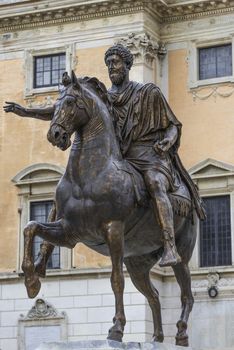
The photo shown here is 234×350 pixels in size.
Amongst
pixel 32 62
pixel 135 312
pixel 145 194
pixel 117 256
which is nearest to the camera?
pixel 117 256

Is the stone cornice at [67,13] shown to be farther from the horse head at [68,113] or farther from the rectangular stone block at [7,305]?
the horse head at [68,113]

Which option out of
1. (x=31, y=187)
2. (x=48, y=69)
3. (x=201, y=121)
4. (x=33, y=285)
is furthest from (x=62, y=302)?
(x=33, y=285)

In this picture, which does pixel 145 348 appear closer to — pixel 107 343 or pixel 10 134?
pixel 107 343

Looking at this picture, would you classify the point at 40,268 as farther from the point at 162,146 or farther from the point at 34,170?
the point at 34,170

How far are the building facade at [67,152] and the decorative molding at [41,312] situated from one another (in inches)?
1.1

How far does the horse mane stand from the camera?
10.1 metres

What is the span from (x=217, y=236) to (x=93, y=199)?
66.7 ft

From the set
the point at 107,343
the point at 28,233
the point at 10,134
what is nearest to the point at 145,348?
the point at 107,343

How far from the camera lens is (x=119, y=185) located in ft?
31.9

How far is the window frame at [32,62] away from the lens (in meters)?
31.2

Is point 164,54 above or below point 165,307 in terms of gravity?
above

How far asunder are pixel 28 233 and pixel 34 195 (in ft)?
69.7

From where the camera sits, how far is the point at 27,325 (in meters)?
30.3

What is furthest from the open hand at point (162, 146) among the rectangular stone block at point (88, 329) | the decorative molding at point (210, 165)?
the decorative molding at point (210, 165)
